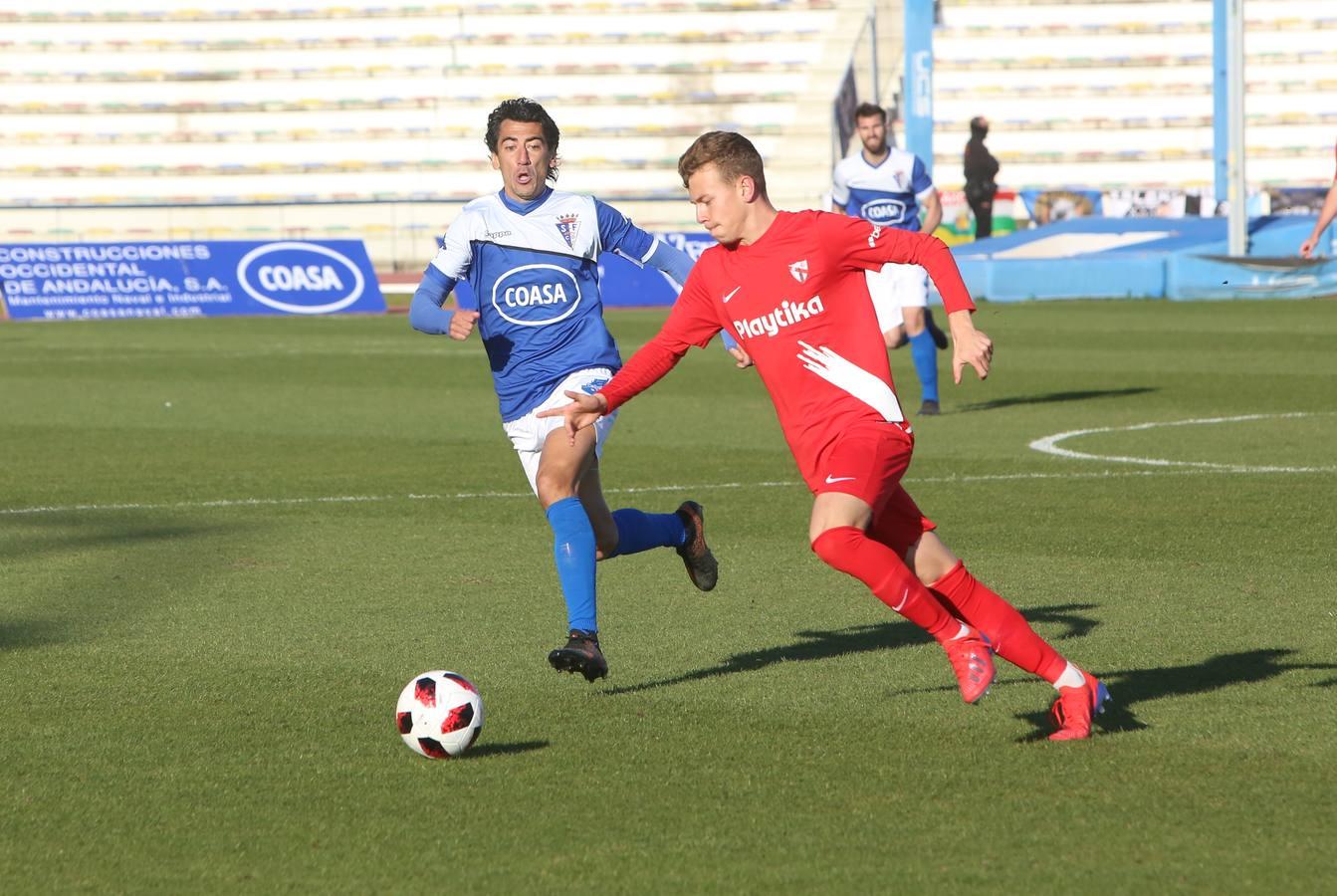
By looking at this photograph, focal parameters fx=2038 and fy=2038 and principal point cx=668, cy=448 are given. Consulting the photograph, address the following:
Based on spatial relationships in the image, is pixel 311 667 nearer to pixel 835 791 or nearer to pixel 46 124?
pixel 835 791

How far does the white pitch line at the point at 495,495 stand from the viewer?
10.0 m

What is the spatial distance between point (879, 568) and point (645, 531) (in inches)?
81.3

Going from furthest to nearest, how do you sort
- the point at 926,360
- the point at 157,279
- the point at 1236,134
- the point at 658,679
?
the point at 157,279 < the point at 1236,134 < the point at 926,360 < the point at 658,679

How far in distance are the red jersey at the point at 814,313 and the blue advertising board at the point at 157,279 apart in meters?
23.1

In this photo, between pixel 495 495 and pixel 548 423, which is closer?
pixel 548 423

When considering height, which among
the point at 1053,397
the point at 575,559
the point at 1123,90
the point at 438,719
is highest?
the point at 1123,90

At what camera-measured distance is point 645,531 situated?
6895 millimetres

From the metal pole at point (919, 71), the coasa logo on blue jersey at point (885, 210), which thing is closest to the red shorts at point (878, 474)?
the coasa logo on blue jersey at point (885, 210)

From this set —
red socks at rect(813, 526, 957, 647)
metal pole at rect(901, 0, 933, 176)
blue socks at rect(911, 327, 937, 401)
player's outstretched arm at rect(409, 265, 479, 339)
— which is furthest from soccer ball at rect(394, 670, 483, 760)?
metal pole at rect(901, 0, 933, 176)

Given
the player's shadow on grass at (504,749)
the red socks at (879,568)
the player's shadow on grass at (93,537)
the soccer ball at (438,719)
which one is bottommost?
the player's shadow on grass at (93,537)

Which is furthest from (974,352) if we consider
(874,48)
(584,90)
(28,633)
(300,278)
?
(584,90)

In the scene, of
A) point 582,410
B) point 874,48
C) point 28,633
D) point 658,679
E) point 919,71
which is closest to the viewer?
point 582,410

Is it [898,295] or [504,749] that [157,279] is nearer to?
[898,295]

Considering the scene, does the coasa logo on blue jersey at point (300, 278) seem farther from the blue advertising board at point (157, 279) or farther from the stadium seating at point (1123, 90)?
the stadium seating at point (1123, 90)
